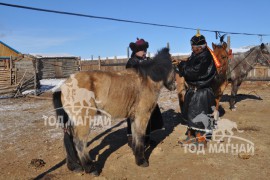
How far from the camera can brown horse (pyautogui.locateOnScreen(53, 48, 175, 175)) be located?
413 centimetres

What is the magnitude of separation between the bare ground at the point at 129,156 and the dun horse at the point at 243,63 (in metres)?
1.50

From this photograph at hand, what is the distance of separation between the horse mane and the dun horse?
4.47m

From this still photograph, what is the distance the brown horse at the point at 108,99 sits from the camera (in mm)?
4129

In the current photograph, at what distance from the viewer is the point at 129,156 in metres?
5.04

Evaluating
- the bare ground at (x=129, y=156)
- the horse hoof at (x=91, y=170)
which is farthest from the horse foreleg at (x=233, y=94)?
the horse hoof at (x=91, y=170)

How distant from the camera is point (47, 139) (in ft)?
20.8

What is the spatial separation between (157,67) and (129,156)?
1786mm

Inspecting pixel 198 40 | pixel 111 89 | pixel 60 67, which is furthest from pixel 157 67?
pixel 60 67

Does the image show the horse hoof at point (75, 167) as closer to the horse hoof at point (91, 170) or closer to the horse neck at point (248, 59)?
the horse hoof at point (91, 170)

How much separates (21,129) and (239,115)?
6393 mm

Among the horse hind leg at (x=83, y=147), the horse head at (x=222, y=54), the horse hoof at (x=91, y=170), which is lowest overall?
the horse hoof at (x=91, y=170)

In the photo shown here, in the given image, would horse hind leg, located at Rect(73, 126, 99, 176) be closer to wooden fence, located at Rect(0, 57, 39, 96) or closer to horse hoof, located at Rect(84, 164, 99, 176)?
horse hoof, located at Rect(84, 164, 99, 176)

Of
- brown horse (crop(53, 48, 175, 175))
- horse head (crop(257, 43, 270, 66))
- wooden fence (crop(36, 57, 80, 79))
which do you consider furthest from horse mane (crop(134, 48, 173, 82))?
wooden fence (crop(36, 57, 80, 79))

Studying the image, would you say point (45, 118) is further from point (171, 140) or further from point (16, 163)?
point (171, 140)
